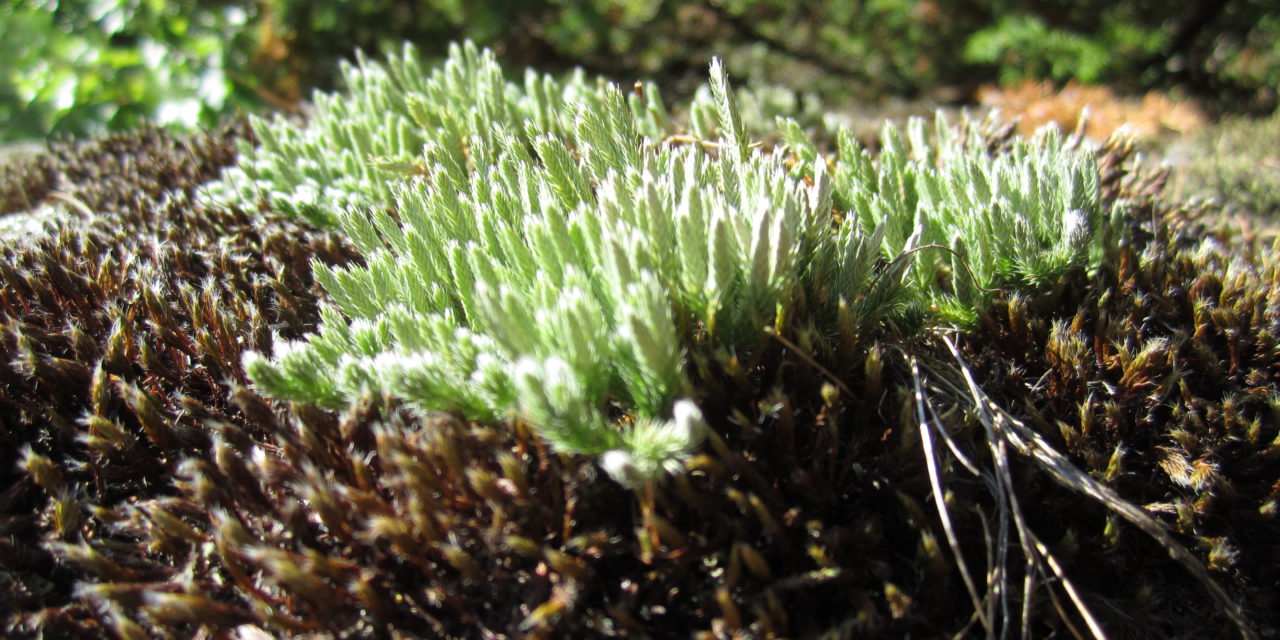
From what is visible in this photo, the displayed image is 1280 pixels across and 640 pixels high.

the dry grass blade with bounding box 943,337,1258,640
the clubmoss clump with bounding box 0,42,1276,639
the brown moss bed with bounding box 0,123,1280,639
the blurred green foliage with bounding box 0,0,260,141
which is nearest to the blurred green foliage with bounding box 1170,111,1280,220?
the brown moss bed with bounding box 0,123,1280,639

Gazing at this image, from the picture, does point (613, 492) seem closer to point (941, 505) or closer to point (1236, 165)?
point (941, 505)

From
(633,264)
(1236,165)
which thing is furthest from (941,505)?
(1236,165)

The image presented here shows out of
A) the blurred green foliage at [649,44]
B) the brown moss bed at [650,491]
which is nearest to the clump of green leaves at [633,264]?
the brown moss bed at [650,491]

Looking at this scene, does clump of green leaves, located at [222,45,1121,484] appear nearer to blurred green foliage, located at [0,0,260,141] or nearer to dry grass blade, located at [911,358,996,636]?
dry grass blade, located at [911,358,996,636]

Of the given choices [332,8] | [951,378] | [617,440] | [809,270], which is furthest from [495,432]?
[332,8]

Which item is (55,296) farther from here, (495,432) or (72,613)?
(495,432)

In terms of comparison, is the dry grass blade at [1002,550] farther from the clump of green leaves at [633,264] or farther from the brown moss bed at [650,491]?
the clump of green leaves at [633,264]
